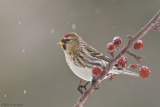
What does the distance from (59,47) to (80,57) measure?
450 centimetres

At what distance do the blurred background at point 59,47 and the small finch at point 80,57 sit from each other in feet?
11.5

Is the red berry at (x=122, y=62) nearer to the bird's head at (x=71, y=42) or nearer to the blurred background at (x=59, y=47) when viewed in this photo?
the bird's head at (x=71, y=42)

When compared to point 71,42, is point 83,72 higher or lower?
lower

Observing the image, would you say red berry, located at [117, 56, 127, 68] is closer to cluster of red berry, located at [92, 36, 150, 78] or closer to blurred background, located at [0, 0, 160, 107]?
cluster of red berry, located at [92, 36, 150, 78]

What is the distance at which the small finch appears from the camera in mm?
2433

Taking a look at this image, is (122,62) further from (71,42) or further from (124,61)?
(71,42)

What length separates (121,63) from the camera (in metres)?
1.48

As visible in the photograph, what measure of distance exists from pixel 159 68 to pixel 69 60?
470 cm

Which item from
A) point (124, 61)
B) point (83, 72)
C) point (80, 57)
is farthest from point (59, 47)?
point (124, 61)

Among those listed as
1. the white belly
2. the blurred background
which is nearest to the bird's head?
the white belly

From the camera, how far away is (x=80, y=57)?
273cm

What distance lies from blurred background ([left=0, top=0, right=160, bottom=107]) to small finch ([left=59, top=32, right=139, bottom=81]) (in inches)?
138

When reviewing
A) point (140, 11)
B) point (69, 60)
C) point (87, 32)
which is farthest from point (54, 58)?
point (69, 60)

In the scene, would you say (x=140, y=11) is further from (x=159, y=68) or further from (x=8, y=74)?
(x=8, y=74)
